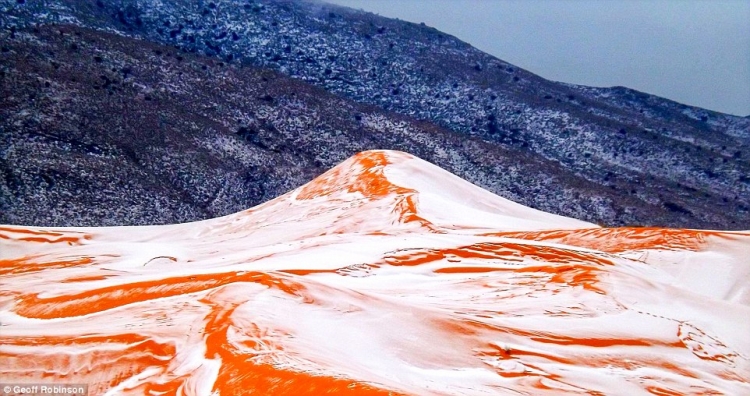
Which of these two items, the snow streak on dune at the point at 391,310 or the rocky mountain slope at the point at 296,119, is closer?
the snow streak on dune at the point at 391,310

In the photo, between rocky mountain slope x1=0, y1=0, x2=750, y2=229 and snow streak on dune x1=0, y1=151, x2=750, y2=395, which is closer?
snow streak on dune x1=0, y1=151, x2=750, y2=395

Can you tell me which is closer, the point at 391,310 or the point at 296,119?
the point at 391,310

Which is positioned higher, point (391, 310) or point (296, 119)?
point (391, 310)

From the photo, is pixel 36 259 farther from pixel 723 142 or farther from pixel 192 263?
pixel 723 142

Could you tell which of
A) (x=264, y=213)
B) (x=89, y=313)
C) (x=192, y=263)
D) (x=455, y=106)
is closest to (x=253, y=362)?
(x=89, y=313)
